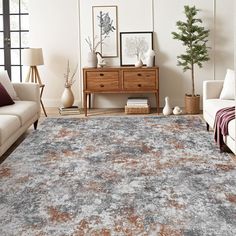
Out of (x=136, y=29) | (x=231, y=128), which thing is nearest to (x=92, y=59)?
(x=136, y=29)

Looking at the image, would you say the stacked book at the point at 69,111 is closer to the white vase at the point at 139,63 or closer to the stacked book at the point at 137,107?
the stacked book at the point at 137,107

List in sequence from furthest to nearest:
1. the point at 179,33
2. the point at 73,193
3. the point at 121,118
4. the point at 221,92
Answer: the point at 179,33, the point at 121,118, the point at 221,92, the point at 73,193

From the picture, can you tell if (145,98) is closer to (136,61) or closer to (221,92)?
(136,61)

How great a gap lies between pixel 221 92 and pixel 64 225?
333 centimetres

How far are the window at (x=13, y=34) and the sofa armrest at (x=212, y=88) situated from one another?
3451mm

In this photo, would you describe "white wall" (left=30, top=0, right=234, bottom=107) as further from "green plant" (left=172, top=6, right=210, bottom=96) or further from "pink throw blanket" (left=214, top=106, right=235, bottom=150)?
"pink throw blanket" (left=214, top=106, right=235, bottom=150)

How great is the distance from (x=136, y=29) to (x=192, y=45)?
970 mm

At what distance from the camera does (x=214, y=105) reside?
501cm

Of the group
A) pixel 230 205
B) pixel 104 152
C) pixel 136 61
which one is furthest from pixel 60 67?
pixel 230 205

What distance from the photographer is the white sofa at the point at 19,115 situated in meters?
4.20

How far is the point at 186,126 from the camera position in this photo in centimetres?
578

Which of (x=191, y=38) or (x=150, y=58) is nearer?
(x=191, y=38)

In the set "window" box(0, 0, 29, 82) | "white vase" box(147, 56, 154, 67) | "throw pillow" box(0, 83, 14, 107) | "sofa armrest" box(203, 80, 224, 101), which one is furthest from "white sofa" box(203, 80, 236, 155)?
"window" box(0, 0, 29, 82)

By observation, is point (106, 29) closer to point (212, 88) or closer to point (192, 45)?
point (192, 45)
